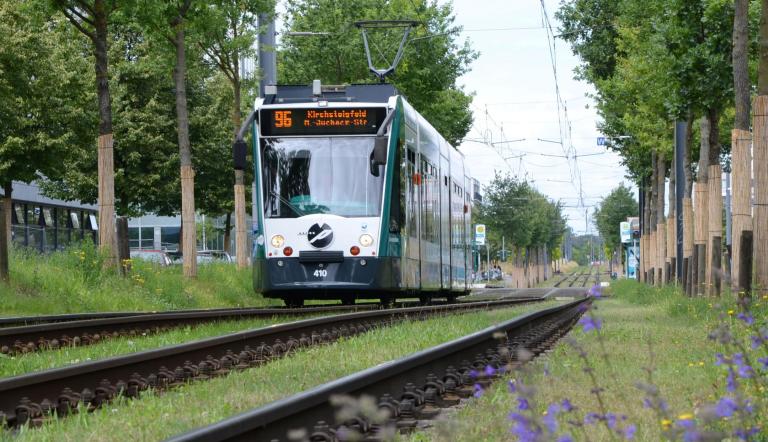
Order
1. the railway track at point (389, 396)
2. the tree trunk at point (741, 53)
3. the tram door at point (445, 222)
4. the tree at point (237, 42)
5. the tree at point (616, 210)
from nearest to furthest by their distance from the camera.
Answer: the railway track at point (389, 396), the tree trunk at point (741, 53), the tram door at point (445, 222), the tree at point (237, 42), the tree at point (616, 210)

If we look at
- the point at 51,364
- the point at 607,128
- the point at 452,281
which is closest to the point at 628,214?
the point at 607,128

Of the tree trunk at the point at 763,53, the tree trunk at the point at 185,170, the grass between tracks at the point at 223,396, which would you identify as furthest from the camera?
the tree trunk at the point at 185,170

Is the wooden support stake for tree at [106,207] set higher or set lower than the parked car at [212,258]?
higher

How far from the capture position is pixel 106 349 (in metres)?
11.0

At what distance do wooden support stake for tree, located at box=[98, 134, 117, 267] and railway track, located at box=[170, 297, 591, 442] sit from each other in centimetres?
1201

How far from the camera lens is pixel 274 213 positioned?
1883cm

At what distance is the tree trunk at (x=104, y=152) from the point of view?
21625mm

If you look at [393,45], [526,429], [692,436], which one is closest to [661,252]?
[393,45]

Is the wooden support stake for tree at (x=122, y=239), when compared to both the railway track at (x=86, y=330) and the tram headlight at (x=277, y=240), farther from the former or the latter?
the railway track at (x=86, y=330)

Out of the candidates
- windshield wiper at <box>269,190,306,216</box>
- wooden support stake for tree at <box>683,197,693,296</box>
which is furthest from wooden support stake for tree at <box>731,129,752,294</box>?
wooden support stake for tree at <box>683,197,693,296</box>

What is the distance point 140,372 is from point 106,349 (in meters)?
2.65

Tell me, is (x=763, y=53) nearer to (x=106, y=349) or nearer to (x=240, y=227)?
(x=106, y=349)

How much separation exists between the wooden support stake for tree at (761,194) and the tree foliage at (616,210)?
321 ft

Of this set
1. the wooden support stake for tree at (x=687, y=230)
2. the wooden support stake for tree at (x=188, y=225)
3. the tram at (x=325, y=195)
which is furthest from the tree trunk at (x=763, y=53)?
the wooden support stake for tree at (x=188, y=225)
